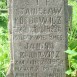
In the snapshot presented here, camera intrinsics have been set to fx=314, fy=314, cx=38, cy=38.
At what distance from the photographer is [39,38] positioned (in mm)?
4598

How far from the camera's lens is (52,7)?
4477 mm

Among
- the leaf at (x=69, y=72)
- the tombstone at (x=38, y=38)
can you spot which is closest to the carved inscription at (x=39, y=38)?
the tombstone at (x=38, y=38)

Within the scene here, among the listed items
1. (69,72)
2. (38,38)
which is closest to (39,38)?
(38,38)

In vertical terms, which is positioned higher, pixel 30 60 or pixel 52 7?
pixel 52 7

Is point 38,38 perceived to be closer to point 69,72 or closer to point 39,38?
point 39,38

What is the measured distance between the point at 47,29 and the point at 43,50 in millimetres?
335

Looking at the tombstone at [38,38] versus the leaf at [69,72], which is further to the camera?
the leaf at [69,72]

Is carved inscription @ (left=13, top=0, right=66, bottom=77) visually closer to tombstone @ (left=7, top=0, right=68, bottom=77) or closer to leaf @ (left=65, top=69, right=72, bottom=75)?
tombstone @ (left=7, top=0, right=68, bottom=77)

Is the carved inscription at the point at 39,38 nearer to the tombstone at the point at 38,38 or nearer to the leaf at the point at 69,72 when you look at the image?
the tombstone at the point at 38,38

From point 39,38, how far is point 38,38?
15 millimetres

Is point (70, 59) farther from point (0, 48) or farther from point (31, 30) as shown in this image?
point (0, 48)

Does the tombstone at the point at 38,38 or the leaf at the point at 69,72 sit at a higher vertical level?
the tombstone at the point at 38,38

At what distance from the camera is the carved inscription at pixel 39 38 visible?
448cm

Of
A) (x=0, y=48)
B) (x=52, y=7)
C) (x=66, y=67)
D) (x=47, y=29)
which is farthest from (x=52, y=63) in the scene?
(x=0, y=48)
